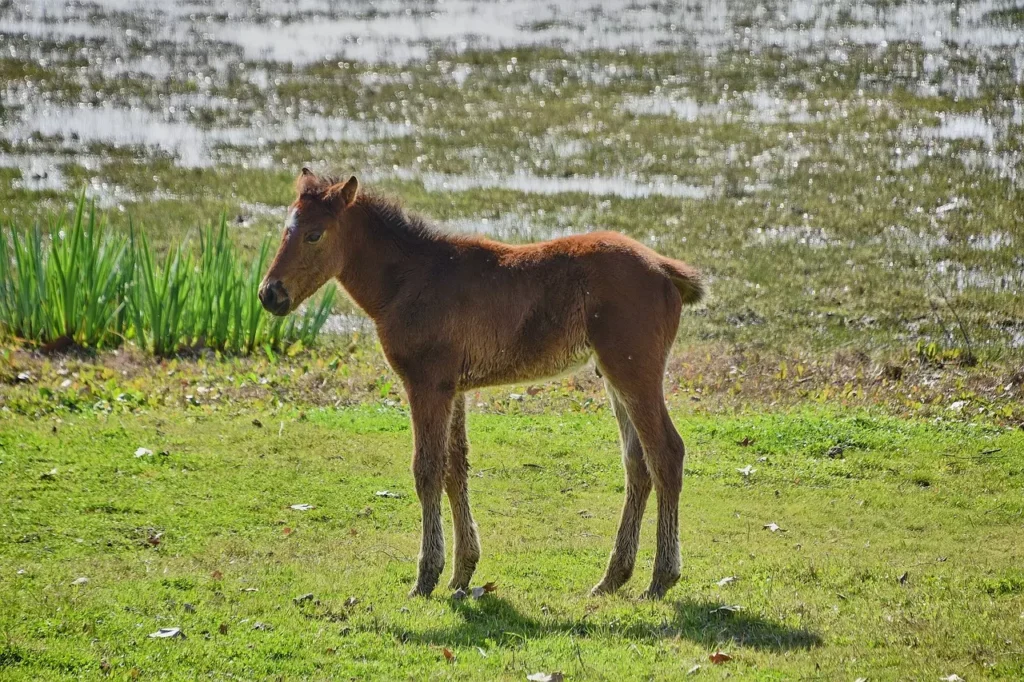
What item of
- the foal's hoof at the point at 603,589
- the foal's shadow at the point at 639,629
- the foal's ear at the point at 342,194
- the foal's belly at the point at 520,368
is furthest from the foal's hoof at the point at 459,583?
the foal's ear at the point at 342,194

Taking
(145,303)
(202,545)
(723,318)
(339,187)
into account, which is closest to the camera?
(339,187)

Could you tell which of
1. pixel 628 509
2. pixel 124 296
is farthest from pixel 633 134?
pixel 628 509

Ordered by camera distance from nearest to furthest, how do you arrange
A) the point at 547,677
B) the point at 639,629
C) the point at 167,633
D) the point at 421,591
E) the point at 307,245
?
the point at 547,677, the point at 167,633, the point at 639,629, the point at 307,245, the point at 421,591

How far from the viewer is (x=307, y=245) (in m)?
8.12

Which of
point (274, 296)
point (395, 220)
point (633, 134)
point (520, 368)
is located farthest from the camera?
point (633, 134)

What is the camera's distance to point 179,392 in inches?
545

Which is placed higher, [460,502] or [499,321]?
[499,321]

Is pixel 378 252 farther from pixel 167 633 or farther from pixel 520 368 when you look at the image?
pixel 167 633

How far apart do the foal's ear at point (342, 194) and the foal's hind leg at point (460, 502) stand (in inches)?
63.2

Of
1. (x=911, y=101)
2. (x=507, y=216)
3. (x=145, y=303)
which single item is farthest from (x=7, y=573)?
(x=911, y=101)

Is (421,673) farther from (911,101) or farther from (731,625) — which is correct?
(911,101)

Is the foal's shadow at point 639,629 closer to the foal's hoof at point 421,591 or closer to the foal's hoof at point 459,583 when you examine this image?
the foal's hoof at point 421,591

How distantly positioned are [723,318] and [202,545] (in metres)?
10.4

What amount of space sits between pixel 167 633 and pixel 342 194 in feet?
10.4
